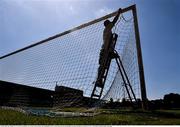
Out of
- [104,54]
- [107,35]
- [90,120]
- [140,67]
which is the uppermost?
[107,35]

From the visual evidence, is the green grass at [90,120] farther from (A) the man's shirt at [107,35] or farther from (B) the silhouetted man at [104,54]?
(A) the man's shirt at [107,35]

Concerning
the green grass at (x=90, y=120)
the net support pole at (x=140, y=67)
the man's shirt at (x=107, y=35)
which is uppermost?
the man's shirt at (x=107, y=35)

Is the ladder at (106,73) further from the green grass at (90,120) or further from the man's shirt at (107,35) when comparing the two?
the green grass at (90,120)

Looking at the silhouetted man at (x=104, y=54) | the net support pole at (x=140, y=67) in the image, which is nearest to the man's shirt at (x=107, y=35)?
the silhouetted man at (x=104, y=54)

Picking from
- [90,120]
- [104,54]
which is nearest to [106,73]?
[104,54]

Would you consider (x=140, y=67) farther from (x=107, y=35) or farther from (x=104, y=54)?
(x=107, y=35)

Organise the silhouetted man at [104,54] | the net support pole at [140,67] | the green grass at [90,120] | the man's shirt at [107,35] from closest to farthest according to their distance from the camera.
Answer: the green grass at [90,120] → the net support pole at [140,67] → the silhouetted man at [104,54] → the man's shirt at [107,35]

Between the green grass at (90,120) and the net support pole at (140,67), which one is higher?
the net support pole at (140,67)

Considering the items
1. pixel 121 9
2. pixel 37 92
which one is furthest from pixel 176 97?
pixel 121 9

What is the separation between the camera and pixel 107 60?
872 cm

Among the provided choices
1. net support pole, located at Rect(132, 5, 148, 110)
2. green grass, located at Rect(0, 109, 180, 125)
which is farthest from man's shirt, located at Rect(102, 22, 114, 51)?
green grass, located at Rect(0, 109, 180, 125)

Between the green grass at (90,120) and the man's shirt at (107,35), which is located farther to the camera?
the man's shirt at (107,35)

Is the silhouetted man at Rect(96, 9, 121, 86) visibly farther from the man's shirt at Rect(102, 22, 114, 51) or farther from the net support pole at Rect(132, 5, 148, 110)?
the net support pole at Rect(132, 5, 148, 110)

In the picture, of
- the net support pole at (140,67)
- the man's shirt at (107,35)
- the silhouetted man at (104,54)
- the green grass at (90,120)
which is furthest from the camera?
the man's shirt at (107,35)
